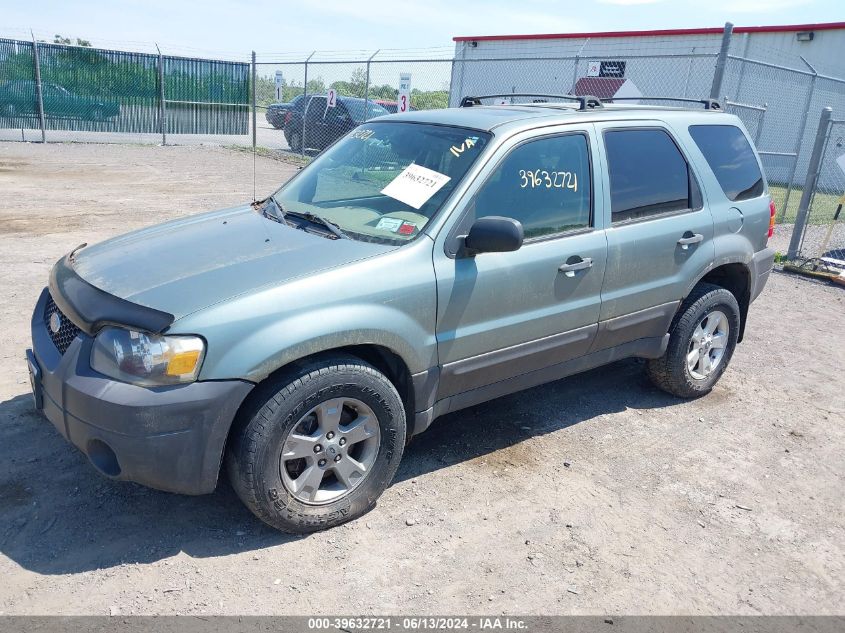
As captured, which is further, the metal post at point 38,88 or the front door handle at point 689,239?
the metal post at point 38,88

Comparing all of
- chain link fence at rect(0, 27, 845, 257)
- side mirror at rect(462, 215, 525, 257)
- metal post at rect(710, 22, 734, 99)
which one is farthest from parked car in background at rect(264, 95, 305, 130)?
side mirror at rect(462, 215, 525, 257)

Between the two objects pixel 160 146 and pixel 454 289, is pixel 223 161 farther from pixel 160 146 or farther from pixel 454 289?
pixel 454 289

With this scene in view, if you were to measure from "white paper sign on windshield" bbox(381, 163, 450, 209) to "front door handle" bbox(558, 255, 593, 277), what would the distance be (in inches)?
31.9

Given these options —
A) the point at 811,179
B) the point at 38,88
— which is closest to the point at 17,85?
the point at 38,88

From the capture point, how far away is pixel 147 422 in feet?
9.12

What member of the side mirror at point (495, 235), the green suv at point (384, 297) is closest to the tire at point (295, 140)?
the green suv at point (384, 297)

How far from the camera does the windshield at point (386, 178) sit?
362 centimetres

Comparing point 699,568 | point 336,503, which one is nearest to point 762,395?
point 699,568

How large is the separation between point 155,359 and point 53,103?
20046 mm

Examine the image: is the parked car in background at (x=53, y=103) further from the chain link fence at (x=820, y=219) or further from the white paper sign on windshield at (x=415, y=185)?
the white paper sign on windshield at (x=415, y=185)

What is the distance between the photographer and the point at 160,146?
20172 mm

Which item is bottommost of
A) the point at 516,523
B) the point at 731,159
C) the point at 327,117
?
the point at 516,523

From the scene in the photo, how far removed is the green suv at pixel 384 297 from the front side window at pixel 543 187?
0.01m

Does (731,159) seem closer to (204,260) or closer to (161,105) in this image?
(204,260)
